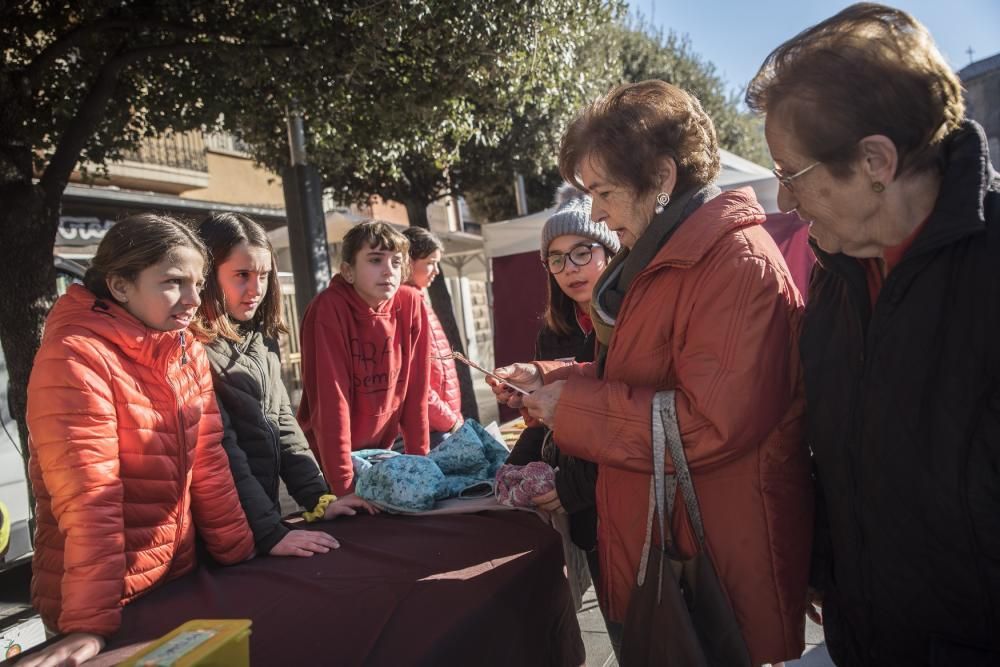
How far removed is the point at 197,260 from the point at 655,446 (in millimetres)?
1211

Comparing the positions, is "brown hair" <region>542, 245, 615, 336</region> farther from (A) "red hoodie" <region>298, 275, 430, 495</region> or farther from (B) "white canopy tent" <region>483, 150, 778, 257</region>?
(B) "white canopy tent" <region>483, 150, 778, 257</region>

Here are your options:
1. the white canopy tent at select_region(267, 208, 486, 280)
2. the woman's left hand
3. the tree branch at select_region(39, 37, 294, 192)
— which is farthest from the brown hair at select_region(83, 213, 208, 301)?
the white canopy tent at select_region(267, 208, 486, 280)

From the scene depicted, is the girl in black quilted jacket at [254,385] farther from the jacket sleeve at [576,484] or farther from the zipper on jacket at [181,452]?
the jacket sleeve at [576,484]

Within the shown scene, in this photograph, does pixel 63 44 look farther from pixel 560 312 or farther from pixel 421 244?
pixel 560 312

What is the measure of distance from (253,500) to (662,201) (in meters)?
1.28

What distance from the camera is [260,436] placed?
7.21 feet

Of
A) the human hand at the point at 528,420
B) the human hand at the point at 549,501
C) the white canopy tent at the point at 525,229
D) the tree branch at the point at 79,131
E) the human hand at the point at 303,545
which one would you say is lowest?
the human hand at the point at 303,545

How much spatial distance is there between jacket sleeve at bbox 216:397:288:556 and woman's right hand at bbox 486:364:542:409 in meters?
0.66

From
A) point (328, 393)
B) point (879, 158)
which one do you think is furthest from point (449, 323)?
point (879, 158)

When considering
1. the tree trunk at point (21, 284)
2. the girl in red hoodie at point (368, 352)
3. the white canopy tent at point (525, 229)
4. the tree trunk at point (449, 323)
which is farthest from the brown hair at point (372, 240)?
the tree trunk at point (449, 323)

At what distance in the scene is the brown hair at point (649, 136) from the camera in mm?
1713

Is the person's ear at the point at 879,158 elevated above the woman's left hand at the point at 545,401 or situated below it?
above

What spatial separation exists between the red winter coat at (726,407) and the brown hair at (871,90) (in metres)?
0.29

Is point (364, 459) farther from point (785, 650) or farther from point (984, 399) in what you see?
point (984, 399)
